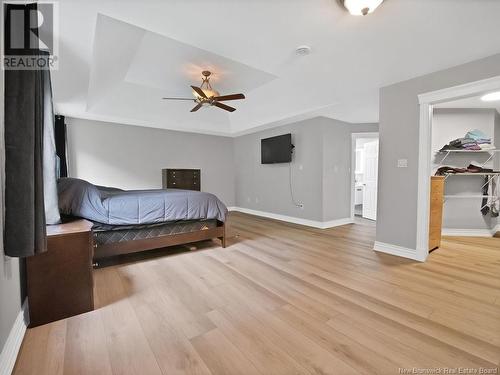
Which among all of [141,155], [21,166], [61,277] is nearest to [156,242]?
[61,277]

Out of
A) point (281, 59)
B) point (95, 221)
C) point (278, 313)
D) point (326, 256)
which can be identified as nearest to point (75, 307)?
point (95, 221)

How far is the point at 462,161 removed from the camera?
3904 mm

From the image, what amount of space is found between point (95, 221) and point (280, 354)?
218 cm

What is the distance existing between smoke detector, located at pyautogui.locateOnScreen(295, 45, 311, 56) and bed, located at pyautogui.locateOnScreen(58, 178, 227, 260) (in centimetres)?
210

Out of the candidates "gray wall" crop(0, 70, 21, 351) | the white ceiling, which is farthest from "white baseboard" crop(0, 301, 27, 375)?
the white ceiling

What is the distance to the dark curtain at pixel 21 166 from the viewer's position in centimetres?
117

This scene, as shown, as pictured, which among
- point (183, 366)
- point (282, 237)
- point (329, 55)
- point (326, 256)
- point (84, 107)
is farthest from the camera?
point (84, 107)

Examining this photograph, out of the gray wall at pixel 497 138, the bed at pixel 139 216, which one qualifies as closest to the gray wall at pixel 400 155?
the bed at pixel 139 216

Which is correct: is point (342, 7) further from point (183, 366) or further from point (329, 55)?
point (183, 366)

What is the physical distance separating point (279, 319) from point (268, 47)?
8.52 ft

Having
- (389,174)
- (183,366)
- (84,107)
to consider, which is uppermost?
(84,107)

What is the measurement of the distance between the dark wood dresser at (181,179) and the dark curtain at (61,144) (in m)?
1.91

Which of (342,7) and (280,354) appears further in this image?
(342,7)

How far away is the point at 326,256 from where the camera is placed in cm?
285
